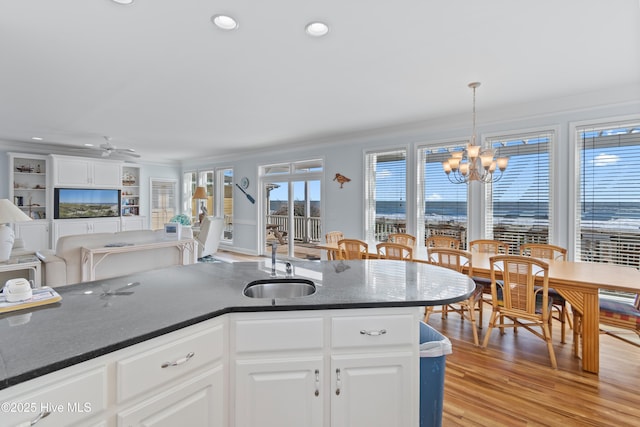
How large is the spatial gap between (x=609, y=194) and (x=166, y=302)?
15.3ft

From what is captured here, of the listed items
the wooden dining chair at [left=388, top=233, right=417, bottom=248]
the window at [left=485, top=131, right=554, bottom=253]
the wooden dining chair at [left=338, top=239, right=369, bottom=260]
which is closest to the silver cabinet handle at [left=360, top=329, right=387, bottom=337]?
the wooden dining chair at [left=338, top=239, right=369, bottom=260]

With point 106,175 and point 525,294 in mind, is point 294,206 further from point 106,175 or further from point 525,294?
point 525,294

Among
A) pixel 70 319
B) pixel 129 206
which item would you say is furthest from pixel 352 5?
pixel 129 206

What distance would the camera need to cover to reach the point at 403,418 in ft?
4.99

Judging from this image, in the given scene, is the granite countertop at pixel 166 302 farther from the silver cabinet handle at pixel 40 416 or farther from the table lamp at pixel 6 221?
the table lamp at pixel 6 221

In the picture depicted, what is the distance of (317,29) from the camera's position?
2299 mm

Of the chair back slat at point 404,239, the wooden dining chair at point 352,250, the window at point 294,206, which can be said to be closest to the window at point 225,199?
the window at point 294,206

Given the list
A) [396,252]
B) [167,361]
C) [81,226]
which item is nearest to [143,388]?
[167,361]

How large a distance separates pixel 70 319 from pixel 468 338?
329cm

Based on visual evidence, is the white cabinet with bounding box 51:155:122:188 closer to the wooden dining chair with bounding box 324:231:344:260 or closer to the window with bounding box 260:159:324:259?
the window with bounding box 260:159:324:259

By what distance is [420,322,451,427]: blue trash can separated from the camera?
1.61 metres

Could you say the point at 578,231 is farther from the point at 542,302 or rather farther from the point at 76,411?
the point at 76,411

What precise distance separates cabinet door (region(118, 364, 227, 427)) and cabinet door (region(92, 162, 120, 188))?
800 cm

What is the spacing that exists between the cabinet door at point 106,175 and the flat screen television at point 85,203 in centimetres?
18
